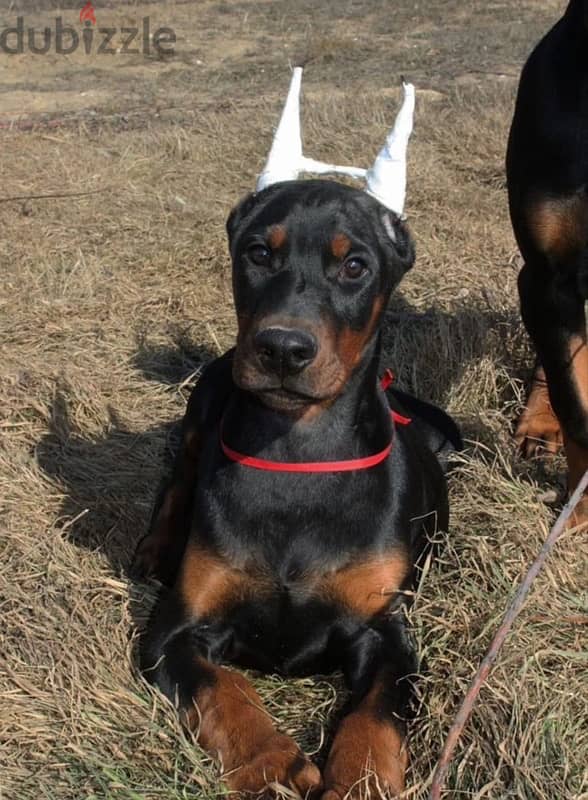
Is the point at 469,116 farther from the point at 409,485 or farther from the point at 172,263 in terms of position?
the point at 409,485

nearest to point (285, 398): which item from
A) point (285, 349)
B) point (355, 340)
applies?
point (285, 349)

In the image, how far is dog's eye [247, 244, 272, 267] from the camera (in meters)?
3.39

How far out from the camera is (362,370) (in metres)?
3.55

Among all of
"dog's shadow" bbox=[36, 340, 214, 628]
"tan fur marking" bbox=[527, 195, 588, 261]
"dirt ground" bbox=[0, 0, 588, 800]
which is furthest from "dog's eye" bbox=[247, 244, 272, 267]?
"dog's shadow" bbox=[36, 340, 214, 628]

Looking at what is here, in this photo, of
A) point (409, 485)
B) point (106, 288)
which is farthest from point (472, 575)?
point (106, 288)

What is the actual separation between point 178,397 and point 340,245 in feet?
7.30

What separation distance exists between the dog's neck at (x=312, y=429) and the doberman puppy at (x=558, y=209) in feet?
2.61

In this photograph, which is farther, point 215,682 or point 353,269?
point 353,269

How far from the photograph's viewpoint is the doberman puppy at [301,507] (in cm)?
309

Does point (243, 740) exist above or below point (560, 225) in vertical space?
below

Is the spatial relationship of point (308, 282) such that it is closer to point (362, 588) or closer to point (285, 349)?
point (285, 349)

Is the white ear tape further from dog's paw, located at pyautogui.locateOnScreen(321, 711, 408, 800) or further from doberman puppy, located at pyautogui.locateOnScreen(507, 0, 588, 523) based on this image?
dog's paw, located at pyautogui.locateOnScreen(321, 711, 408, 800)

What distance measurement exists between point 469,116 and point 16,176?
3752 mm

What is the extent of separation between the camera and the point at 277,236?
3.35m
